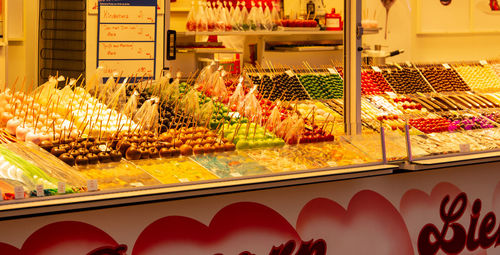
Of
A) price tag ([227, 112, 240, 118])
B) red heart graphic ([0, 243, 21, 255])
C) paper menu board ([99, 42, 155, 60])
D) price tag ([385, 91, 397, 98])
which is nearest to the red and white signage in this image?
red heart graphic ([0, 243, 21, 255])

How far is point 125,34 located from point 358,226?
3.03 m

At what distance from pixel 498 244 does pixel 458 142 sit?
2.45 ft

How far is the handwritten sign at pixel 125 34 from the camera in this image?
5.71 m

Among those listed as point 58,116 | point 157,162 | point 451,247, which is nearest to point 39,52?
point 58,116

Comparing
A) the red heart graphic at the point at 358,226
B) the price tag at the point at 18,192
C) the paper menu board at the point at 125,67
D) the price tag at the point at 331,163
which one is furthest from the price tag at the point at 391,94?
the price tag at the point at 18,192

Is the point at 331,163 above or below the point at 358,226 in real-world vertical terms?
above

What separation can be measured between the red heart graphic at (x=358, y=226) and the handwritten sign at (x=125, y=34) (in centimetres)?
270

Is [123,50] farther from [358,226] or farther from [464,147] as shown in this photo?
[464,147]

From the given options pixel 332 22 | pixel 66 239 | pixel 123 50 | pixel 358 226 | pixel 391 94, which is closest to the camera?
pixel 66 239

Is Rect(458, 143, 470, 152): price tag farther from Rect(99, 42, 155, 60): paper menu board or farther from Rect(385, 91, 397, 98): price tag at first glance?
Rect(99, 42, 155, 60): paper menu board

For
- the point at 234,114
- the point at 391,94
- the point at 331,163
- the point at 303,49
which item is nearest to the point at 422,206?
the point at 331,163

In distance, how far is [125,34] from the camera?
5758 mm

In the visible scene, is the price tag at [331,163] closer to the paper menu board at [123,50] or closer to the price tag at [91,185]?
the price tag at [91,185]

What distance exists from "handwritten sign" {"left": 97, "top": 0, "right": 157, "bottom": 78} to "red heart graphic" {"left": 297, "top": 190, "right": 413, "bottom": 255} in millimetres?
2702
